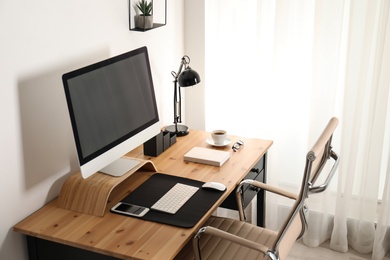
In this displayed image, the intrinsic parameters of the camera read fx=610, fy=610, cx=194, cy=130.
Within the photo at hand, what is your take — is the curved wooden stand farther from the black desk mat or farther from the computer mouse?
the computer mouse

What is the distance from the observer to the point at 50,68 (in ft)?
8.23

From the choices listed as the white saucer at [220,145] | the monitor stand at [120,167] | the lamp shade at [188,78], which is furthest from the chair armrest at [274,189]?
the lamp shade at [188,78]

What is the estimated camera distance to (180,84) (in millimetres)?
3129

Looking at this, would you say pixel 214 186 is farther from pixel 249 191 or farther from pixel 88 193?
pixel 88 193

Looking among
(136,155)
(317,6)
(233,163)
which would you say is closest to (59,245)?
(136,155)

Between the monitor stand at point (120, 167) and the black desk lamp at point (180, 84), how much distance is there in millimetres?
574

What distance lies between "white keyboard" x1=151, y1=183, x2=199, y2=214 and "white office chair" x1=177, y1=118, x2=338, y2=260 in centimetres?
16

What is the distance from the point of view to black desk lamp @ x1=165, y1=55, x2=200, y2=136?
3111 mm

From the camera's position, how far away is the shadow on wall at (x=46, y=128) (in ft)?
7.94

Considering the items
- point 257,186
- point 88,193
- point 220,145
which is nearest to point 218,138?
point 220,145

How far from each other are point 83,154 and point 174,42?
1295mm

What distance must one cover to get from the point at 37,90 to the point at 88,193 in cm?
47

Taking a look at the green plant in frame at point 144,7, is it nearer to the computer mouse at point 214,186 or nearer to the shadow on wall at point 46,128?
the shadow on wall at point 46,128

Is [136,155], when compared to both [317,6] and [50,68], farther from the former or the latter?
[317,6]
